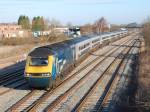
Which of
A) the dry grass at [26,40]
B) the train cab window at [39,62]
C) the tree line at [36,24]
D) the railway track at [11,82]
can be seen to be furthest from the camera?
the tree line at [36,24]

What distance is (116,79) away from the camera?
25.0 m

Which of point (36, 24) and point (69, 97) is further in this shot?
point (36, 24)

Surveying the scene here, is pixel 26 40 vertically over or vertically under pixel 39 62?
under

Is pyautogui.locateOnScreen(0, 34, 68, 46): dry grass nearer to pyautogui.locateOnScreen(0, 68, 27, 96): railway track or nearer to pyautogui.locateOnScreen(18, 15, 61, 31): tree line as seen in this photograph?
pyautogui.locateOnScreen(18, 15, 61, 31): tree line

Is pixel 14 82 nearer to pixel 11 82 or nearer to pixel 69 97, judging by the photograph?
pixel 11 82

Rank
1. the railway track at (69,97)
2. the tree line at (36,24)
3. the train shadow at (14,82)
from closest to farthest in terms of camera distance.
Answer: the railway track at (69,97), the train shadow at (14,82), the tree line at (36,24)

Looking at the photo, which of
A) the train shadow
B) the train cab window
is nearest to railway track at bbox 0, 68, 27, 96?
the train shadow

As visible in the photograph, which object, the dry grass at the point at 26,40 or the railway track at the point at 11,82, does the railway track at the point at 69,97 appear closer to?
the railway track at the point at 11,82

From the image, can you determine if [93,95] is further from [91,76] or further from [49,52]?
[91,76]

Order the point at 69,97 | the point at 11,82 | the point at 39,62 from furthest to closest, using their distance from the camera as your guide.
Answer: the point at 11,82, the point at 39,62, the point at 69,97

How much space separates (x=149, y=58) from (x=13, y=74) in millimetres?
15970

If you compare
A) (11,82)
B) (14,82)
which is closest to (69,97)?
(14,82)

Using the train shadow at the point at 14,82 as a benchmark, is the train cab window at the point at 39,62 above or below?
above

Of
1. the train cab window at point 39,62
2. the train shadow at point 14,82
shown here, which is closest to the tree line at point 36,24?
the train shadow at point 14,82
